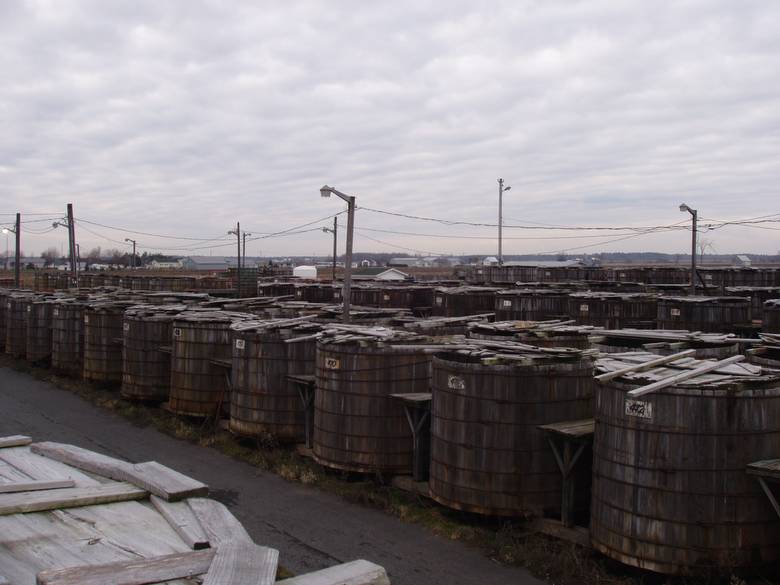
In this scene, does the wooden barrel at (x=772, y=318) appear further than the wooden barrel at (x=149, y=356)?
No

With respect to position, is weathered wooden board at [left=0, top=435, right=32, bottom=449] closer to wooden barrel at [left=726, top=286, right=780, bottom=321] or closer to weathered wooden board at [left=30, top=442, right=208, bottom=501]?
weathered wooden board at [left=30, top=442, right=208, bottom=501]

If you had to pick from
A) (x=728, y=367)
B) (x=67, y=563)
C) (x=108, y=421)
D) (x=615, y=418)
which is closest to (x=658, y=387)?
(x=615, y=418)

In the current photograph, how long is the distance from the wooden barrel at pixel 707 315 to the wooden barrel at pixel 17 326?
26.7 metres

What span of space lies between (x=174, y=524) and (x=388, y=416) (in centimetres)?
1003

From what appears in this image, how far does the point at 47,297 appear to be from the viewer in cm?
3341

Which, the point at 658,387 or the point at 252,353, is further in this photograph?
the point at 252,353

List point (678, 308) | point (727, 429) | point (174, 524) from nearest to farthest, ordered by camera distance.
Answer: point (174, 524) → point (727, 429) → point (678, 308)

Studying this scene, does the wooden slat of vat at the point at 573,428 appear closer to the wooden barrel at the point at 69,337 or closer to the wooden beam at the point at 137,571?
the wooden beam at the point at 137,571

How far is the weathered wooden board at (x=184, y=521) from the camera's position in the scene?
3.71m

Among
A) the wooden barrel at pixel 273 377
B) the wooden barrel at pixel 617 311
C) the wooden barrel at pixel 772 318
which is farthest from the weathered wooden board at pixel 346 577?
the wooden barrel at pixel 617 311

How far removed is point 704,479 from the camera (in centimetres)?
895

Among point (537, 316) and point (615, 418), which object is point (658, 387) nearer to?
point (615, 418)

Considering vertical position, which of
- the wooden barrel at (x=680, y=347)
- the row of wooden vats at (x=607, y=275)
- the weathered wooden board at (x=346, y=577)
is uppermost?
the row of wooden vats at (x=607, y=275)

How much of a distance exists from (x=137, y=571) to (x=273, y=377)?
44.7ft
